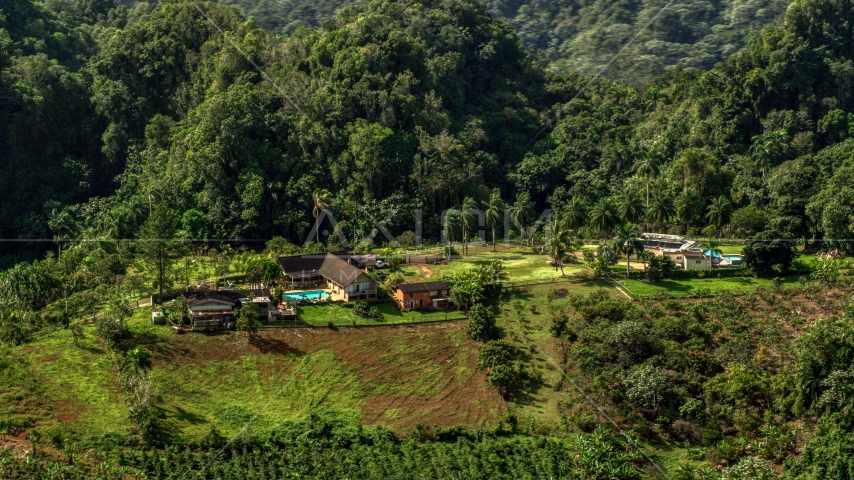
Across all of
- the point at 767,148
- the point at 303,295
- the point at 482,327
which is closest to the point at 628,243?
the point at 482,327

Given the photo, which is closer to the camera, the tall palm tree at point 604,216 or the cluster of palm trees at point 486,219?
the tall palm tree at point 604,216

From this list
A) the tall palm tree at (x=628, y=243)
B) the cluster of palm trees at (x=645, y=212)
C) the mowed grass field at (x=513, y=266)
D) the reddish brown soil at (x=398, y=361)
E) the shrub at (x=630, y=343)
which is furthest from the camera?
the cluster of palm trees at (x=645, y=212)

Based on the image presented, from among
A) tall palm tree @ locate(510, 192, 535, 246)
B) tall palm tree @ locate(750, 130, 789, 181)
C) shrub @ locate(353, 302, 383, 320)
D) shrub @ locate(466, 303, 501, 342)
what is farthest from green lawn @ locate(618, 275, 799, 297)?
tall palm tree @ locate(750, 130, 789, 181)

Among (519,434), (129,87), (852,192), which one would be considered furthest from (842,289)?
(129,87)

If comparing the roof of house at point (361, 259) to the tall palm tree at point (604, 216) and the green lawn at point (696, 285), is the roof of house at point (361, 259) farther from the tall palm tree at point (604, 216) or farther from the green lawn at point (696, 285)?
the green lawn at point (696, 285)

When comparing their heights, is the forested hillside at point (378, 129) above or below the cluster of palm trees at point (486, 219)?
Answer: above

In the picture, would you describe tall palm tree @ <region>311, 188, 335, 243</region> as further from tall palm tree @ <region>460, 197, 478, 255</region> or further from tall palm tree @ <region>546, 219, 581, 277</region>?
tall palm tree @ <region>546, 219, 581, 277</region>

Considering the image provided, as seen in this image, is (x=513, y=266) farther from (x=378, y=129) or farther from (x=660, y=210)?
(x=378, y=129)

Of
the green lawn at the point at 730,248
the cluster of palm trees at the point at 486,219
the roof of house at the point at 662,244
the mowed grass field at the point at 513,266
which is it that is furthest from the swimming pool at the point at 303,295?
the green lawn at the point at 730,248
